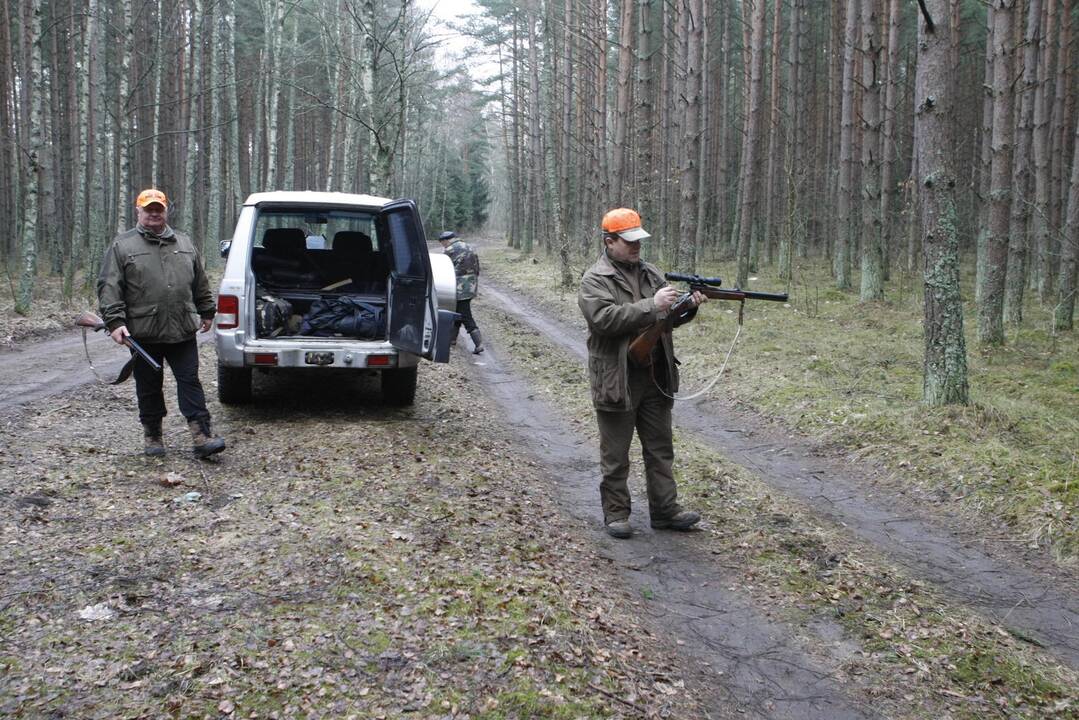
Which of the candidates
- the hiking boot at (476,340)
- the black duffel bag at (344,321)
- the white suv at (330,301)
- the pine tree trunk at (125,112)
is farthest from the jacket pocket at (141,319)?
the pine tree trunk at (125,112)

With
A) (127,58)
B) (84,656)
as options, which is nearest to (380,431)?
(84,656)

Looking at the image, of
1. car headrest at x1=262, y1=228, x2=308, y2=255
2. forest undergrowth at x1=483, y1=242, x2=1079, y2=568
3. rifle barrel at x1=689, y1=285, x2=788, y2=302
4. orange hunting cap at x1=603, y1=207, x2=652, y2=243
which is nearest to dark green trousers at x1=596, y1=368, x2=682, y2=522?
rifle barrel at x1=689, y1=285, x2=788, y2=302

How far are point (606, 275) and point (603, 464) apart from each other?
1280 millimetres

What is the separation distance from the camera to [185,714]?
2.98 m

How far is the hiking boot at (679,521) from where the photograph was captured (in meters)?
5.61

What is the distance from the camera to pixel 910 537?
19.0 feet

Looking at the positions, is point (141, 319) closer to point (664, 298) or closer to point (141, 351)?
point (141, 351)

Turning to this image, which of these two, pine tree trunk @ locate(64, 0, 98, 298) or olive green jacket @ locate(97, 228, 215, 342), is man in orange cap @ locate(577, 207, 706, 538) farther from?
pine tree trunk @ locate(64, 0, 98, 298)

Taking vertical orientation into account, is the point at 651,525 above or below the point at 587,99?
below

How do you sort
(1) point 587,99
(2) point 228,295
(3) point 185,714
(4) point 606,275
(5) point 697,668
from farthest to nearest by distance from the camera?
(1) point 587,99 < (2) point 228,295 < (4) point 606,275 < (5) point 697,668 < (3) point 185,714

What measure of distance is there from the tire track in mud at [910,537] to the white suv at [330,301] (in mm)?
3069

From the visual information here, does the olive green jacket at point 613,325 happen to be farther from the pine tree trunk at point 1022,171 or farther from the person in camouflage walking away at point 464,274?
the pine tree trunk at point 1022,171

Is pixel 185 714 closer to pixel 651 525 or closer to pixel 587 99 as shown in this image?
pixel 651 525

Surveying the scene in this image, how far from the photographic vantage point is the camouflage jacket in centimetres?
1334
